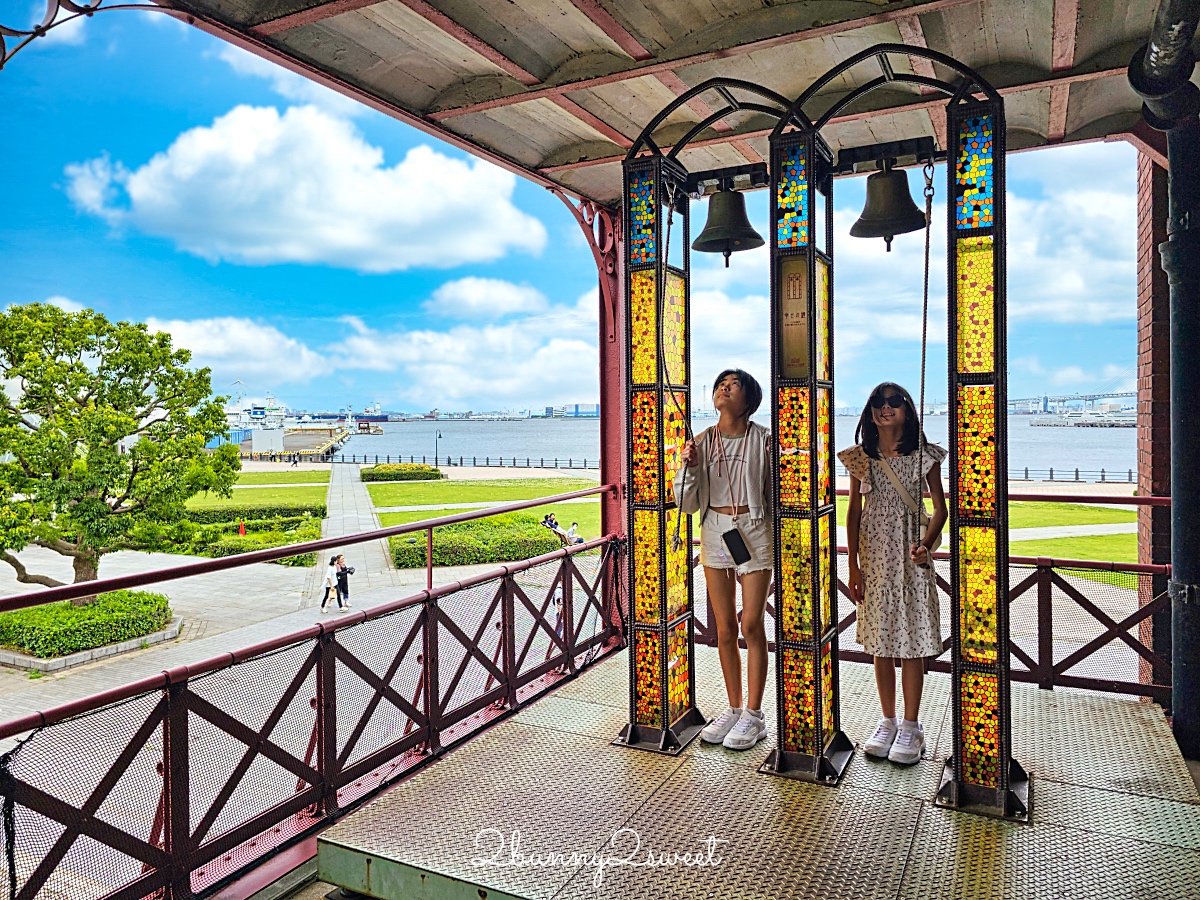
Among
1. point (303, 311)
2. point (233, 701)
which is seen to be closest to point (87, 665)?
point (233, 701)

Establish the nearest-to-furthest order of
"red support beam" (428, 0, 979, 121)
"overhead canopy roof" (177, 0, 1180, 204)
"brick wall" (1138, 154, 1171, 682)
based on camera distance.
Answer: "red support beam" (428, 0, 979, 121)
"overhead canopy roof" (177, 0, 1180, 204)
"brick wall" (1138, 154, 1171, 682)

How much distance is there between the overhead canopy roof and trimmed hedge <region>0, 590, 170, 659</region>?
17758mm

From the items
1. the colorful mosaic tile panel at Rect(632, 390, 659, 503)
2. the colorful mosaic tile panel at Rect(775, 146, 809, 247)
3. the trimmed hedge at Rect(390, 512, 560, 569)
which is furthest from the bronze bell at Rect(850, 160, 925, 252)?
the trimmed hedge at Rect(390, 512, 560, 569)

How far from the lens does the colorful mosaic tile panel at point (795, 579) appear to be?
9.95ft

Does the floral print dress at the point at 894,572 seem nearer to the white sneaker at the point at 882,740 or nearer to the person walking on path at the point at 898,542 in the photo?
the person walking on path at the point at 898,542

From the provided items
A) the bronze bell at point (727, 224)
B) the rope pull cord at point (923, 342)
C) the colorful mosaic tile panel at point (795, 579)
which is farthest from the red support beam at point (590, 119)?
the colorful mosaic tile panel at point (795, 579)

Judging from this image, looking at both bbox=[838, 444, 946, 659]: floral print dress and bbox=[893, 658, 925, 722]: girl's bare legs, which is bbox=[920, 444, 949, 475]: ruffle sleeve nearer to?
bbox=[838, 444, 946, 659]: floral print dress

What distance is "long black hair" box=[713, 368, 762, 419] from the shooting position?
3312 mm

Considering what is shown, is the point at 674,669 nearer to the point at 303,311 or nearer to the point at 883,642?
the point at 883,642

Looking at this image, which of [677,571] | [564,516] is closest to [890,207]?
[677,571]

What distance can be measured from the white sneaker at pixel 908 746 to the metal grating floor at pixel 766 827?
0.13 ft

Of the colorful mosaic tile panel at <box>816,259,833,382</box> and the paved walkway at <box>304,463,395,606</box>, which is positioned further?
the paved walkway at <box>304,463,395,606</box>

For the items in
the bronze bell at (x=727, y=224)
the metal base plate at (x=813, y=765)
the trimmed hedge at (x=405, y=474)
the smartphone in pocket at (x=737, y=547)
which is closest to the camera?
the metal base plate at (x=813, y=765)

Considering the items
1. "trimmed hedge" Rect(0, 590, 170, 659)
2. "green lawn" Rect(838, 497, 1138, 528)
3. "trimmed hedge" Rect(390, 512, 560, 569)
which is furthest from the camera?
"green lawn" Rect(838, 497, 1138, 528)
